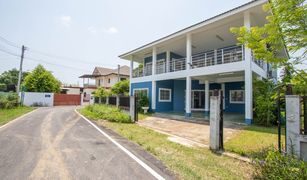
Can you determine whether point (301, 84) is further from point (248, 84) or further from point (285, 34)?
point (248, 84)

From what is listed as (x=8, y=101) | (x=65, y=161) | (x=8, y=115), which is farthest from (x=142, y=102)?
(x=8, y=101)

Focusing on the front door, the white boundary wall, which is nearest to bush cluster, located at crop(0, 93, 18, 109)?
the white boundary wall

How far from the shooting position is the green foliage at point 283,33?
4.02 metres

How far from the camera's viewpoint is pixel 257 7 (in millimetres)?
8930

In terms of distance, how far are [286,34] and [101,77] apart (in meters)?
38.5

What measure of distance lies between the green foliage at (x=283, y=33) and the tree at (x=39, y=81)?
30.4m

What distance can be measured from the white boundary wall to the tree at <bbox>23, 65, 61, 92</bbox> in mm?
2382

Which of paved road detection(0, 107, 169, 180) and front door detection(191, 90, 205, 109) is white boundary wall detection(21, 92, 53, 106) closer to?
paved road detection(0, 107, 169, 180)

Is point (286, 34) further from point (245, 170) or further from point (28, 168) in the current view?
point (28, 168)

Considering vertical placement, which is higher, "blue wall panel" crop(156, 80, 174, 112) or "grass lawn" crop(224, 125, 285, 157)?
"blue wall panel" crop(156, 80, 174, 112)

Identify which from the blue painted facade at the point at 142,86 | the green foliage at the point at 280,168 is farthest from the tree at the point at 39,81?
the green foliage at the point at 280,168

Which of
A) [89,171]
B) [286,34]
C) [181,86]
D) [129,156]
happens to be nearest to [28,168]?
[89,171]

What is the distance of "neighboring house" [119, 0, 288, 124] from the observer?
9648mm

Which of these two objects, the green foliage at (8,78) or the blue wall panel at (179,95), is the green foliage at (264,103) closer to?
the blue wall panel at (179,95)
